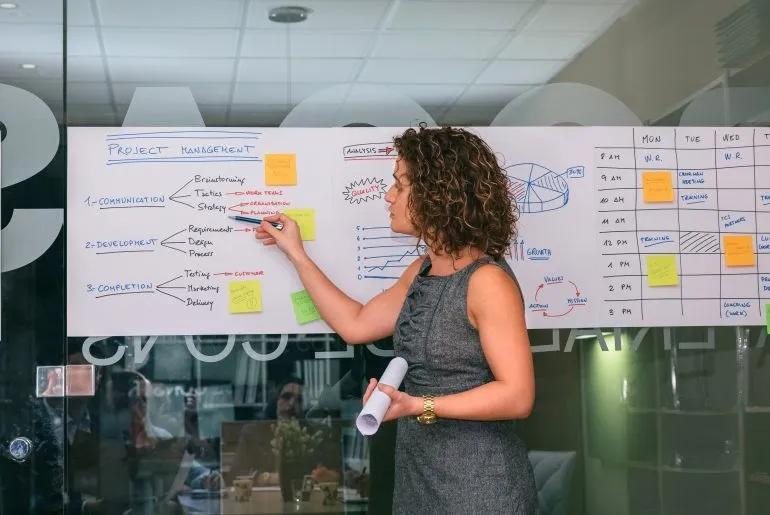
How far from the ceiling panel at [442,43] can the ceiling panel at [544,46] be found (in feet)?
0.15

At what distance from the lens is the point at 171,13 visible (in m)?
3.18

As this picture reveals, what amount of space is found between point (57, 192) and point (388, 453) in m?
1.18

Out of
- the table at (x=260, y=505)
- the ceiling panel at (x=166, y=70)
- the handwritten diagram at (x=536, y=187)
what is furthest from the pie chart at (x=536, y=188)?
the table at (x=260, y=505)

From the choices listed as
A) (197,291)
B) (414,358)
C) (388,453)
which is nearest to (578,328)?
(388,453)

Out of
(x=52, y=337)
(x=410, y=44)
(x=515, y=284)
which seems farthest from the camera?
(x=410, y=44)

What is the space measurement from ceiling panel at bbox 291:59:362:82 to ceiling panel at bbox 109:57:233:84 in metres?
0.20

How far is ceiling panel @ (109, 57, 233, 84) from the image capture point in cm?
314

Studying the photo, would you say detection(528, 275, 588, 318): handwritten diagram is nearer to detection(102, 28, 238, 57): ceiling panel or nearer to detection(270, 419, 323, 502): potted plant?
detection(270, 419, 323, 502): potted plant

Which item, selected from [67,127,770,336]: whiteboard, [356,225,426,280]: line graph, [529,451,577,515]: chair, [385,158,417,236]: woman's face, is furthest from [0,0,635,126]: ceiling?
[529,451,577,515]: chair

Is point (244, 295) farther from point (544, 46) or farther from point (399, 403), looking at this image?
point (544, 46)

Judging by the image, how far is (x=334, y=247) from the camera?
3.14 m

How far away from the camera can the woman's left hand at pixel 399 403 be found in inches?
88.7

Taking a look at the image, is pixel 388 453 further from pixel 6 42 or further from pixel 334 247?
pixel 6 42

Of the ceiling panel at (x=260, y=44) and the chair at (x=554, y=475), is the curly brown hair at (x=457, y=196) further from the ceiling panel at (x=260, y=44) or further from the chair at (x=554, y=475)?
the chair at (x=554, y=475)
